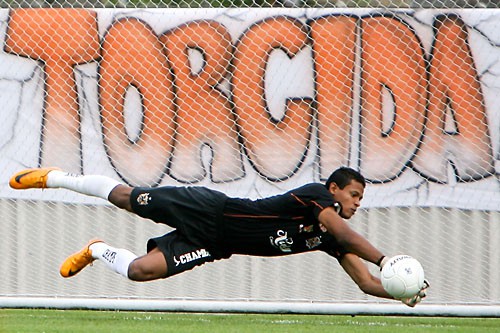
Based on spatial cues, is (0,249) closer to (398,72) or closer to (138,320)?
(138,320)

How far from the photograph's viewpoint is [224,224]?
8.13m

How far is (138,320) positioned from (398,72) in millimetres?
2888

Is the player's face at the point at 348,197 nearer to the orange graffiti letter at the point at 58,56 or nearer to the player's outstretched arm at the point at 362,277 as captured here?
the player's outstretched arm at the point at 362,277

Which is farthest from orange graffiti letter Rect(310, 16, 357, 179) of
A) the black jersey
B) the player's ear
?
the player's ear

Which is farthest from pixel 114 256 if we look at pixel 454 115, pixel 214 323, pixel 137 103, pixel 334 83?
pixel 454 115

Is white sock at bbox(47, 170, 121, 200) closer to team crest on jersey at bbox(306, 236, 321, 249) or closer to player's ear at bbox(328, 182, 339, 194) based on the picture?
team crest on jersey at bbox(306, 236, 321, 249)

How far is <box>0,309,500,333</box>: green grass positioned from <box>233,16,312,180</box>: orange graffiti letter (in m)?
1.22

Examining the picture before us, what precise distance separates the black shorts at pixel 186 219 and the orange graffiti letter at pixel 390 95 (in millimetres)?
1905

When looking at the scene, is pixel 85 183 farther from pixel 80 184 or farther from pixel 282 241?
pixel 282 241

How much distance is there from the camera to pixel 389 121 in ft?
31.5

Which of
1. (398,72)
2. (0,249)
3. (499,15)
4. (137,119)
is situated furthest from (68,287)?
(499,15)

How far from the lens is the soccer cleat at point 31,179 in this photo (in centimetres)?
856

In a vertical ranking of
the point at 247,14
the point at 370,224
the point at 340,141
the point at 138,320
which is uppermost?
the point at 247,14

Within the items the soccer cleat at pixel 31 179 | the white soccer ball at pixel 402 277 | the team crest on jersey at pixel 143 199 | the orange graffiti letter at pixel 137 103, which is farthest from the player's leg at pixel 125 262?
the white soccer ball at pixel 402 277
